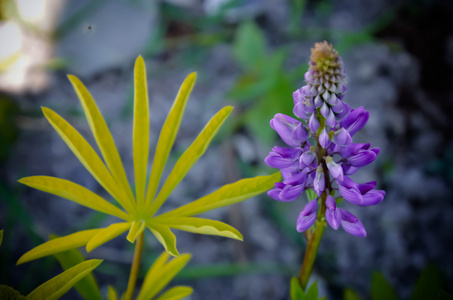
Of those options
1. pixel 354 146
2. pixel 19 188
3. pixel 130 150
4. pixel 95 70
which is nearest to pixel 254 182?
pixel 354 146


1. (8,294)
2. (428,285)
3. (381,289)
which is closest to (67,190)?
(8,294)

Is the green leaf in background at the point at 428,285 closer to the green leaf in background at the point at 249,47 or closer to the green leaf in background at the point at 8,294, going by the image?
the green leaf in background at the point at 8,294

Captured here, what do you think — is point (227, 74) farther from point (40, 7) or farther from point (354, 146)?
point (354, 146)

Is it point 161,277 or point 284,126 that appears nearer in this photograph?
point 284,126

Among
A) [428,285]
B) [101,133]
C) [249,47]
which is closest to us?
[101,133]

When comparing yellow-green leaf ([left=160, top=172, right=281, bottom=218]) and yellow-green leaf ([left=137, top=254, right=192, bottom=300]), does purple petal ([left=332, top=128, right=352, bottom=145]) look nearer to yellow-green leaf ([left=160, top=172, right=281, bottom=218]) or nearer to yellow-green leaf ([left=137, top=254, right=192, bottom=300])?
yellow-green leaf ([left=160, top=172, right=281, bottom=218])

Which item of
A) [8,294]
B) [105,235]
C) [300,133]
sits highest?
[300,133]

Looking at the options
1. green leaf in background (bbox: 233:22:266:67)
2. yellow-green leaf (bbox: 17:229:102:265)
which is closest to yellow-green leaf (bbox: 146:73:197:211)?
Result: yellow-green leaf (bbox: 17:229:102:265)

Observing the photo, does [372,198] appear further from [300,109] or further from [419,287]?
[419,287]
